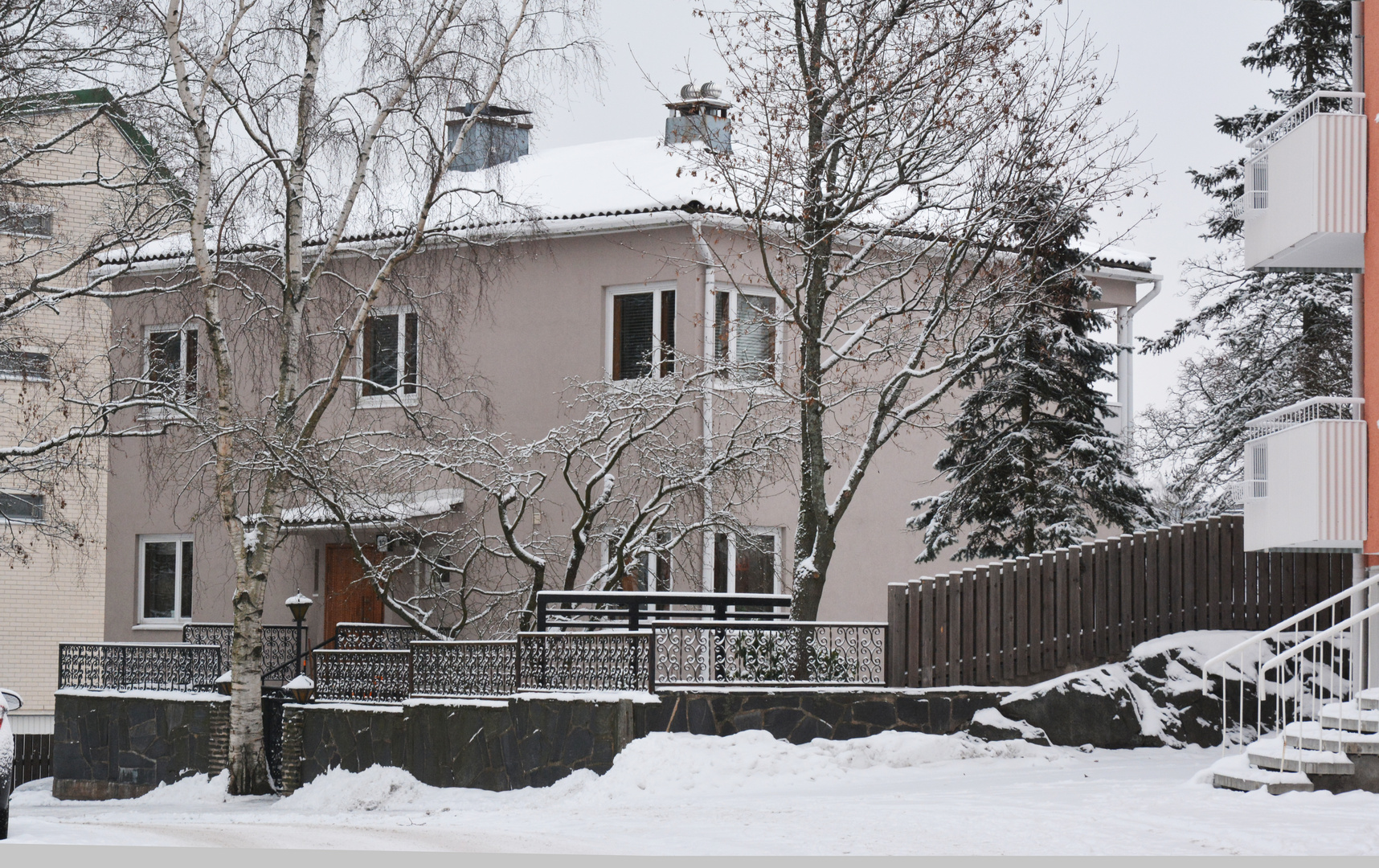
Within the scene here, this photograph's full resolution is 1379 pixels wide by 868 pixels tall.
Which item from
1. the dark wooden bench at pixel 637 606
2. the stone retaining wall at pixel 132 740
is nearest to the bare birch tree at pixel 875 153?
the dark wooden bench at pixel 637 606

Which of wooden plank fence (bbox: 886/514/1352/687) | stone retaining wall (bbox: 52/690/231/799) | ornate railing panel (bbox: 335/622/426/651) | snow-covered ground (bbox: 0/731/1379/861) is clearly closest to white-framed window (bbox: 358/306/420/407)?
ornate railing panel (bbox: 335/622/426/651)

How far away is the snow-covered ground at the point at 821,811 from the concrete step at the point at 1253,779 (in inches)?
5.0

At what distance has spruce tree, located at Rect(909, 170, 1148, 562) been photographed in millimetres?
20219

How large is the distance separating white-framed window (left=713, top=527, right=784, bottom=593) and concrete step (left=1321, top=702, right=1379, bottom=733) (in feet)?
30.4

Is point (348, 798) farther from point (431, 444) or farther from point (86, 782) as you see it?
point (86, 782)

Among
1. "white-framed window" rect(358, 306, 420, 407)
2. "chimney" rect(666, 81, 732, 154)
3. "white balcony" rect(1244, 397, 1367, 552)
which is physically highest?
"chimney" rect(666, 81, 732, 154)

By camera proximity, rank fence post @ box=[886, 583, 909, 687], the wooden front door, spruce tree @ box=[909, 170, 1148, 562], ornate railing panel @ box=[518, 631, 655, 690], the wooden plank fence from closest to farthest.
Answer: ornate railing panel @ box=[518, 631, 655, 690] → fence post @ box=[886, 583, 909, 687] → the wooden plank fence → spruce tree @ box=[909, 170, 1148, 562] → the wooden front door

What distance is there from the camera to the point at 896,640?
619 inches

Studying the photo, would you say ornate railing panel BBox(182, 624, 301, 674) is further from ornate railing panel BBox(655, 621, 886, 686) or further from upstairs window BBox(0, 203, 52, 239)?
ornate railing panel BBox(655, 621, 886, 686)

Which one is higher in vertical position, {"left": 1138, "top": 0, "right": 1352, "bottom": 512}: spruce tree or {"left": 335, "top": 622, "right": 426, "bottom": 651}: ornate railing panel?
{"left": 1138, "top": 0, "right": 1352, "bottom": 512}: spruce tree

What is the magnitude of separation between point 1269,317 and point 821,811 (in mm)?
14536

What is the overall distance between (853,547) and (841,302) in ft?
13.0

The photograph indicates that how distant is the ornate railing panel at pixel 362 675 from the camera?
18.4m

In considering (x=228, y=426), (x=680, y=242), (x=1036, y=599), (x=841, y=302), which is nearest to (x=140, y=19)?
(x=228, y=426)
